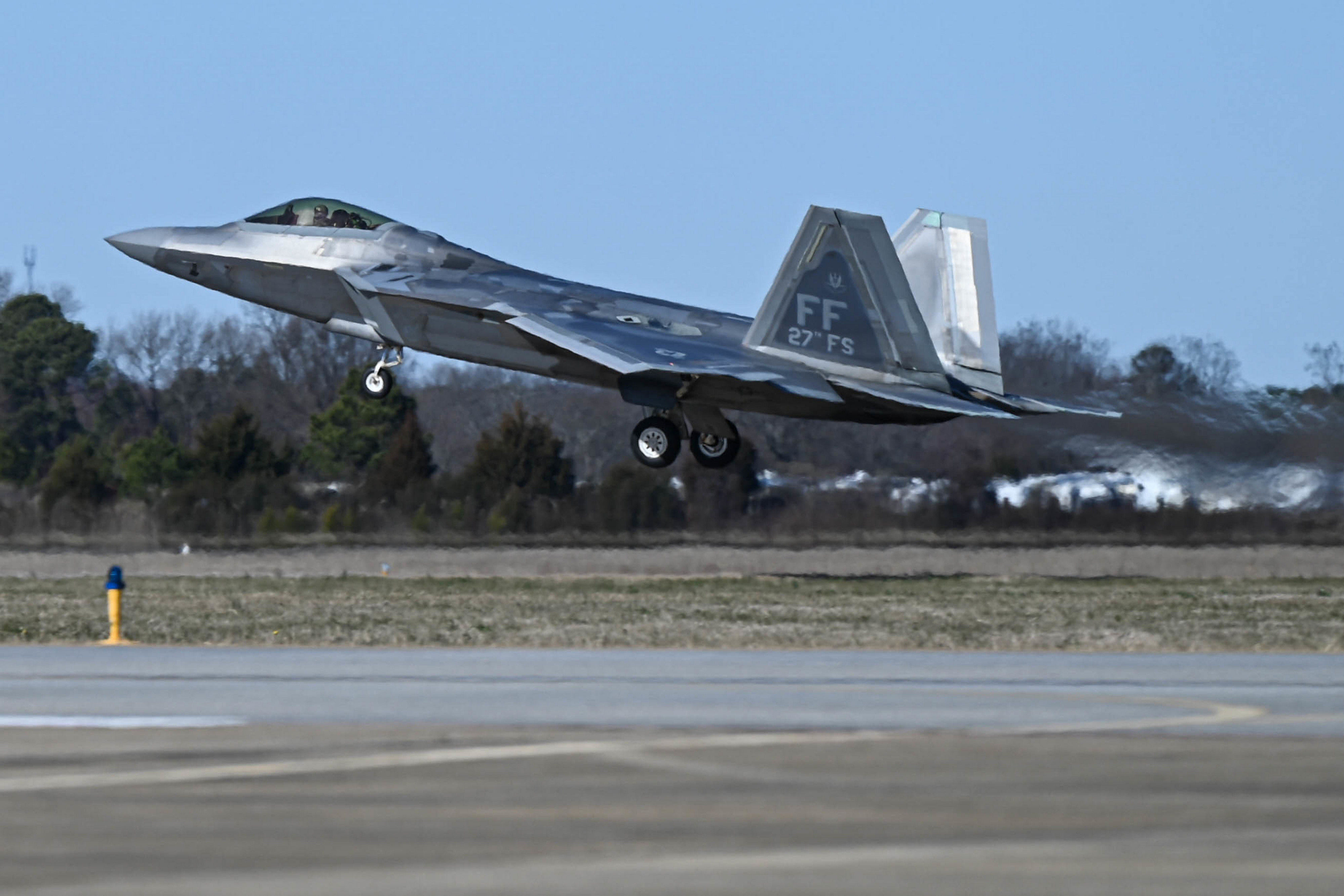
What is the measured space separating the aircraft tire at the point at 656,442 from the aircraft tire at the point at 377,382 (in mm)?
4043

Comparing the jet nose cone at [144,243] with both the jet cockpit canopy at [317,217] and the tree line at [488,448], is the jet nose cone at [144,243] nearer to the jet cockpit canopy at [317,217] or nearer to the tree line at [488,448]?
the jet cockpit canopy at [317,217]

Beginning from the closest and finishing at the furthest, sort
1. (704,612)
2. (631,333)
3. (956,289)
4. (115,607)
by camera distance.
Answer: (115,607) < (631,333) < (704,612) < (956,289)

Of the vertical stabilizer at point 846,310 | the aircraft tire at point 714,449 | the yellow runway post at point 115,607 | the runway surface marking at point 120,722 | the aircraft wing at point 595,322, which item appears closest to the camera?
the runway surface marking at point 120,722

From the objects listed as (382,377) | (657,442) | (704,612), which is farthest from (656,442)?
(382,377)

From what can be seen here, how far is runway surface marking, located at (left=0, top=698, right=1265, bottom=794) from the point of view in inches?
444

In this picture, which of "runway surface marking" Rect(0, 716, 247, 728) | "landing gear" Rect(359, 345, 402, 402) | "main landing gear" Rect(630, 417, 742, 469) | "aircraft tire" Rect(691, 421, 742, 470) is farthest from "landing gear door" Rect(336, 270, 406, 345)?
"runway surface marking" Rect(0, 716, 247, 728)

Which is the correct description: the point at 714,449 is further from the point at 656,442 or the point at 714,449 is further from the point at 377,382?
the point at 377,382

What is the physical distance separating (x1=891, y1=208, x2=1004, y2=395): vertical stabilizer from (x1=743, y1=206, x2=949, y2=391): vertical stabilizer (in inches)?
72.0

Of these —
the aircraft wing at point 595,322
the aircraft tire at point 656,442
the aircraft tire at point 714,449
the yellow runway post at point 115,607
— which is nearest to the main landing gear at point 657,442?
the aircraft tire at point 656,442

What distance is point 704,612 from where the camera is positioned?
31562mm

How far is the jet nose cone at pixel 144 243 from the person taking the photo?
3141cm

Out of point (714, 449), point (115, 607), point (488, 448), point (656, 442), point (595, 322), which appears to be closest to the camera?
point (115, 607)

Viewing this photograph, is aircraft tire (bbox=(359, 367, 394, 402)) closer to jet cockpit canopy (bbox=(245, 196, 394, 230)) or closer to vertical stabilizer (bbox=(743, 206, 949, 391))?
jet cockpit canopy (bbox=(245, 196, 394, 230))

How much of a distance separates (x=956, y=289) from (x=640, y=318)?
6.33 m
